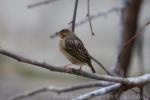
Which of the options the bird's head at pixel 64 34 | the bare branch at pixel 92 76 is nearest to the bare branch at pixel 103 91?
the bare branch at pixel 92 76

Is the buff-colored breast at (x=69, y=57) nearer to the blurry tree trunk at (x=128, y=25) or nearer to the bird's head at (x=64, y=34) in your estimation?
the bird's head at (x=64, y=34)

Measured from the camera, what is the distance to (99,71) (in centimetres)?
604

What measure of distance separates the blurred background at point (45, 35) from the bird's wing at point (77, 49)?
347 centimetres

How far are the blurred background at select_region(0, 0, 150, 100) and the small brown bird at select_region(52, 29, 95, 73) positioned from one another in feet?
11.3

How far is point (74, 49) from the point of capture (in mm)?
2729

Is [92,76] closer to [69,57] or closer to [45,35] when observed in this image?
[69,57]

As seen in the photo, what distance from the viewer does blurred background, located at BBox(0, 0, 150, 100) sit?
6.42 meters

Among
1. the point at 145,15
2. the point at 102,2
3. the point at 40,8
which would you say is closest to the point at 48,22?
the point at 40,8

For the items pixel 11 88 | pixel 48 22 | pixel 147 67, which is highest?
pixel 48 22

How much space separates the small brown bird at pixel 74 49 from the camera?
2664 mm

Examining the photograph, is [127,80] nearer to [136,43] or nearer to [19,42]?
[136,43]

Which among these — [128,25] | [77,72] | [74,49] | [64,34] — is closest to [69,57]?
[74,49]

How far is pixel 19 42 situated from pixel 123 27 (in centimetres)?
318

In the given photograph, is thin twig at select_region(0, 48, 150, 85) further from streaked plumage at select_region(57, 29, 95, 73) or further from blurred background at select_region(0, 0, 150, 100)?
blurred background at select_region(0, 0, 150, 100)
